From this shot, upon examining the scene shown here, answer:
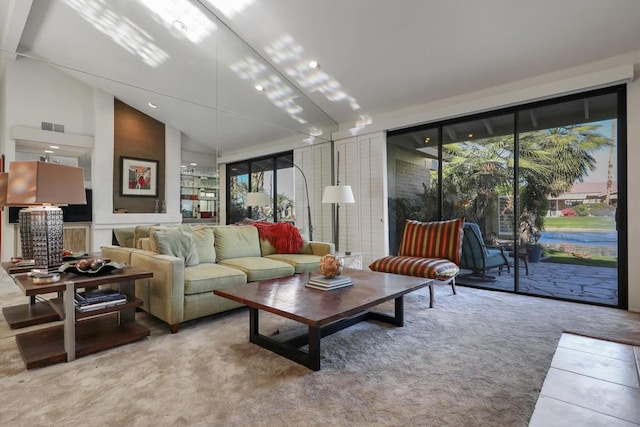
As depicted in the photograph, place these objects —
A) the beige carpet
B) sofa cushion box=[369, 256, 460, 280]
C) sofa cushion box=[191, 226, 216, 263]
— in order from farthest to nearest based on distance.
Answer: sofa cushion box=[191, 226, 216, 263] → sofa cushion box=[369, 256, 460, 280] → the beige carpet

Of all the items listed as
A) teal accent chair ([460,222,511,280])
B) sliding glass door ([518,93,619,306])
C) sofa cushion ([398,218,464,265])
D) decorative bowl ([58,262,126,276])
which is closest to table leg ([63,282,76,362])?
decorative bowl ([58,262,126,276])

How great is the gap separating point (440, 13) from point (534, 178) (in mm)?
2180

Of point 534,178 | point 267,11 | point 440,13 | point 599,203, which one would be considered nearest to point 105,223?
point 267,11

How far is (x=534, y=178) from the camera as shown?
3.84m

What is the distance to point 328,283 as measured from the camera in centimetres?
240

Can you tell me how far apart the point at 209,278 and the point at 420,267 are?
2057mm

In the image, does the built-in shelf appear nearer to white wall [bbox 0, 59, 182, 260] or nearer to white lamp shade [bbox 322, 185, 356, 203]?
white wall [bbox 0, 59, 182, 260]

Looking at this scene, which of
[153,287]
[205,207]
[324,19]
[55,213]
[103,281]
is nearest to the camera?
[103,281]

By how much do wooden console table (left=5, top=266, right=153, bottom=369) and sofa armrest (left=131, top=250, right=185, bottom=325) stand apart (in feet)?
0.49

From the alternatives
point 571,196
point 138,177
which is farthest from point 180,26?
point 571,196

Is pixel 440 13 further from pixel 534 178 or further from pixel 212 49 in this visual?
pixel 212 49

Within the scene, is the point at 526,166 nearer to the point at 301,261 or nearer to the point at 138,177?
the point at 301,261

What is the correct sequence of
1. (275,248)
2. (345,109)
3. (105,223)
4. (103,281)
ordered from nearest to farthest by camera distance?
(103,281) → (105,223) → (275,248) → (345,109)

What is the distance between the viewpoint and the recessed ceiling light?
3595mm
